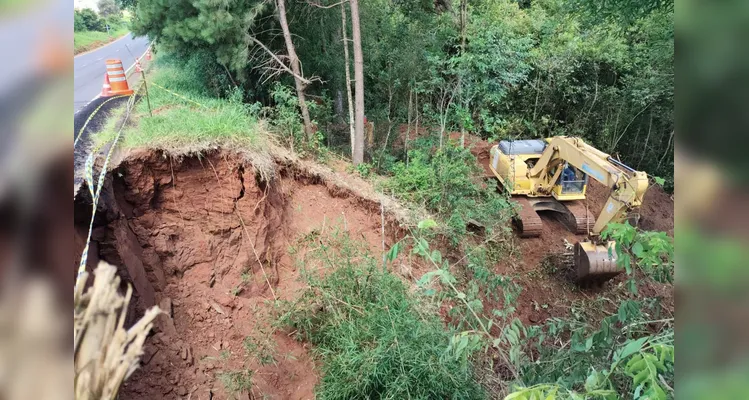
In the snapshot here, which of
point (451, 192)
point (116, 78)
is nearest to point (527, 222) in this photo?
point (451, 192)

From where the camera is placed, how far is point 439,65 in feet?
31.8

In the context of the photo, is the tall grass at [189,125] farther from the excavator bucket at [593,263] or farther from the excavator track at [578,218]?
the excavator track at [578,218]

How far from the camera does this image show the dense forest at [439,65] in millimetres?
6934

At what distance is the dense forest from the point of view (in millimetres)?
6934

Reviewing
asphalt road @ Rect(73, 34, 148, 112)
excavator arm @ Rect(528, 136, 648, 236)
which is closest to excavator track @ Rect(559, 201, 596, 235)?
excavator arm @ Rect(528, 136, 648, 236)

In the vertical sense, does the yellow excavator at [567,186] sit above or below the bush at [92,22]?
below

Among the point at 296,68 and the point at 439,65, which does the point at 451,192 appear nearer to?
the point at 296,68

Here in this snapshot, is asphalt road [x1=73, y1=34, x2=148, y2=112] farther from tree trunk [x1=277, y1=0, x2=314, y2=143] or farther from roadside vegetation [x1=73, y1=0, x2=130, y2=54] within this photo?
tree trunk [x1=277, y1=0, x2=314, y2=143]

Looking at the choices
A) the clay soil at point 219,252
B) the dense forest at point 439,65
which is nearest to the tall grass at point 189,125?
the clay soil at point 219,252

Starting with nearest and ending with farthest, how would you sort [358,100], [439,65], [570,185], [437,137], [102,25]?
[358,100] < [570,185] < [437,137] < [439,65] < [102,25]

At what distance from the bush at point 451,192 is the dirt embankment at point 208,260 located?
50.9 inches

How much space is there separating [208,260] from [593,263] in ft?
17.7
